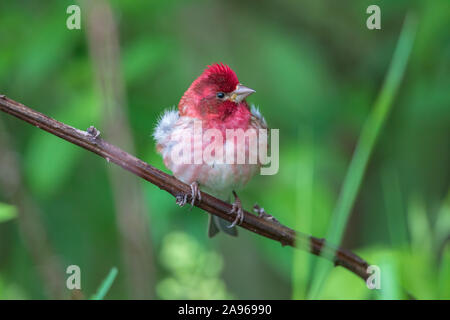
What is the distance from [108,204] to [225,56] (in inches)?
94.1

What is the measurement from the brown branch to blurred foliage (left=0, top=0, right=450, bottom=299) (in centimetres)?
Answer: 15

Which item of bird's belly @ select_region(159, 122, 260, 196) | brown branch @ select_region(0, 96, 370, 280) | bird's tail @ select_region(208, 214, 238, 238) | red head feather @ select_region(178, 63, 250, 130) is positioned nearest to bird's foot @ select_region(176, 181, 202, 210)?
brown branch @ select_region(0, 96, 370, 280)

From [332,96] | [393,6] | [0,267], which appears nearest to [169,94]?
[332,96]

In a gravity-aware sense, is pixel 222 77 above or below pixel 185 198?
above

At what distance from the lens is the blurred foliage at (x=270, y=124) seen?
3.20 metres

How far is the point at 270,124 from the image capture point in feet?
16.3

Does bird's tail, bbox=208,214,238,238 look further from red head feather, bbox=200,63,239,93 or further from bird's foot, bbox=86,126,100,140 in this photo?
bird's foot, bbox=86,126,100,140

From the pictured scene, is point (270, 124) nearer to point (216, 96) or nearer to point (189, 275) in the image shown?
point (216, 96)

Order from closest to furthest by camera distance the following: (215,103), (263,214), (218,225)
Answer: (263,214), (215,103), (218,225)

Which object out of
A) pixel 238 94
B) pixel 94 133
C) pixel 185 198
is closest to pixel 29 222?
pixel 238 94

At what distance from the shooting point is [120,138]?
13.1ft

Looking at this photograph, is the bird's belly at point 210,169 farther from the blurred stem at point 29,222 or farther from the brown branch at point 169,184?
the blurred stem at point 29,222

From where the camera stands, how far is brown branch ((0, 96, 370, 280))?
2.18 m

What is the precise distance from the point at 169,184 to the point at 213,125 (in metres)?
1.21
